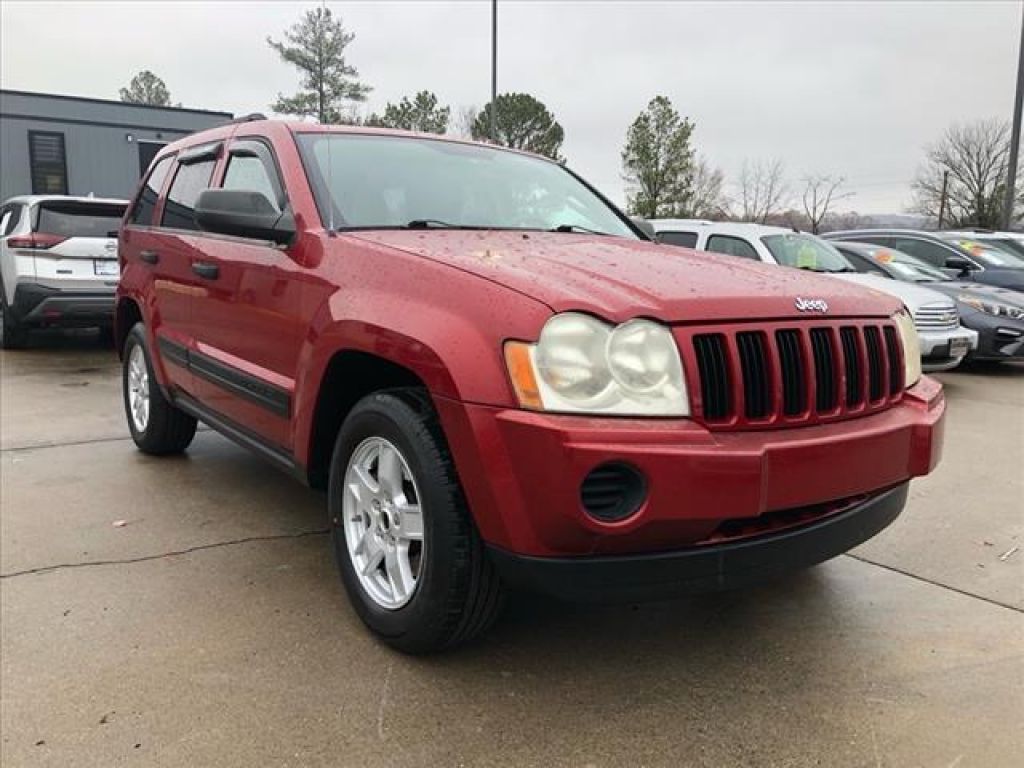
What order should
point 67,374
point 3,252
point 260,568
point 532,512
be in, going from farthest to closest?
point 3,252, point 67,374, point 260,568, point 532,512

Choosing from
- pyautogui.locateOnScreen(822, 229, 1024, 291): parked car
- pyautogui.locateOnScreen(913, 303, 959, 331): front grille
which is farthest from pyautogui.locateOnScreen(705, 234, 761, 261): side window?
pyautogui.locateOnScreen(822, 229, 1024, 291): parked car

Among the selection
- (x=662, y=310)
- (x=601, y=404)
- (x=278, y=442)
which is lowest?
(x=278, y=442)

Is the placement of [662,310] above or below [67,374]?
above

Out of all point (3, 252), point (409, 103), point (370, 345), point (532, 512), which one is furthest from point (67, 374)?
point (409, 103)

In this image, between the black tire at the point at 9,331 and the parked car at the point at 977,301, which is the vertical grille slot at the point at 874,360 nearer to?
the parked car at the point at 977,301

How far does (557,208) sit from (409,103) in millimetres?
34391

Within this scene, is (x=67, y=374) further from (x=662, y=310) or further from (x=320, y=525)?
(x=662, y=310)

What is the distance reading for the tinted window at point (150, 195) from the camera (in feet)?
16.3

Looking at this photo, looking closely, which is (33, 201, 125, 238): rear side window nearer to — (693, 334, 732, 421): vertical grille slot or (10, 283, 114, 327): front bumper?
(10, 283, 114, 327): front bumper

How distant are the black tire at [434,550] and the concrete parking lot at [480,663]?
152 mm

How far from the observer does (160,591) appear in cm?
329

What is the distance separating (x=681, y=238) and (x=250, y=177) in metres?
5.59

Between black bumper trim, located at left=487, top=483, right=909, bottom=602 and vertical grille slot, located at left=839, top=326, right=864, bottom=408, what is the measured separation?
439 millimetres

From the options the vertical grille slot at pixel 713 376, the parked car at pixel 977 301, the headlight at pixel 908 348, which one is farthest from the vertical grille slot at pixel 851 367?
the parked car at pixel 977 301
